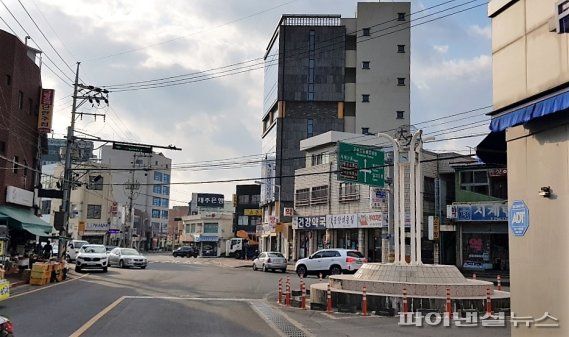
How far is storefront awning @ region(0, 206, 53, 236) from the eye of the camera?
90.6ft

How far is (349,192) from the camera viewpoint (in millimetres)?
44656

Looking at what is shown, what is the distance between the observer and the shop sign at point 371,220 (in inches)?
1580

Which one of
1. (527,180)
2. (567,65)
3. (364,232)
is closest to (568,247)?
(527,180)

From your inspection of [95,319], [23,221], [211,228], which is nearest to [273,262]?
[23,221]

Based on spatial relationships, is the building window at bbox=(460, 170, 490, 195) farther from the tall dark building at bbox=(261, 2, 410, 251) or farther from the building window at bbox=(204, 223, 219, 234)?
the building window at bbox=(204, 223, 219, 234)

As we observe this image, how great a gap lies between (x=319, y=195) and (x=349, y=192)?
470cm

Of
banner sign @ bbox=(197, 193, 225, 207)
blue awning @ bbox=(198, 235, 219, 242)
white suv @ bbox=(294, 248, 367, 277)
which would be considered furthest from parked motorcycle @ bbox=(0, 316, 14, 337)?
banner sign @ bbox=(197, 193, 225, 207)

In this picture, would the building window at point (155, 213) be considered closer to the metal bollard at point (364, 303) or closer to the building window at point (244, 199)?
the building window at point (244, 199)

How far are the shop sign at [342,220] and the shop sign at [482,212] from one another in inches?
300

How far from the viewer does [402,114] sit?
67312 mm

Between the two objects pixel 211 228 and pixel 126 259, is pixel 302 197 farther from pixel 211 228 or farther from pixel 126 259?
pixel 211 228

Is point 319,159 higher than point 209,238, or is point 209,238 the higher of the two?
point 319,159

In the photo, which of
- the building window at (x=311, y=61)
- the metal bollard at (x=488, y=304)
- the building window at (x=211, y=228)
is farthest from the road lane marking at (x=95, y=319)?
the building window at (x=211, y=228)

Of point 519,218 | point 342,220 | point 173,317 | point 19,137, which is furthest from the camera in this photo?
point 342,220
